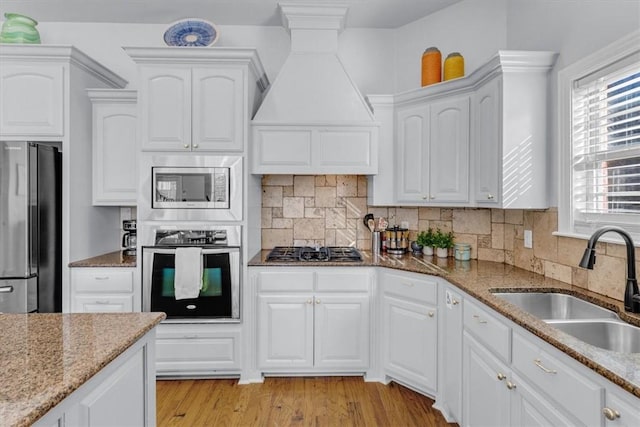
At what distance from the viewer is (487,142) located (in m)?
2.57

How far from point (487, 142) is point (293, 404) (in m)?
2.22

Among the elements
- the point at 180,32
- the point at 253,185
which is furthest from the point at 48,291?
the point at 180,32

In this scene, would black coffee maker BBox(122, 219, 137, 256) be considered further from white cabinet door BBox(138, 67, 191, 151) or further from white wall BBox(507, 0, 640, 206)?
white wall BBox(507, 0, 640, 206)

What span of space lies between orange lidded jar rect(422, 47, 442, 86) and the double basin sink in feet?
5.96

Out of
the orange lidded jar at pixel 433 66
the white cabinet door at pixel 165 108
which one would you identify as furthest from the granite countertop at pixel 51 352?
the orange lidded jar at pixel 433 66

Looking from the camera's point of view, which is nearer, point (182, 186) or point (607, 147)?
point (607, 147)

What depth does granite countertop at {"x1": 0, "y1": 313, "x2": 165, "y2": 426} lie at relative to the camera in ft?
2.81

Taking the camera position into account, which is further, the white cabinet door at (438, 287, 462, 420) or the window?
the white cabinet door at (438, 287, 462, 420)

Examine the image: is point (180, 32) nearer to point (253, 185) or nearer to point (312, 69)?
point (312, 69)

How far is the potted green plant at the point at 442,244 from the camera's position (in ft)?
10.3

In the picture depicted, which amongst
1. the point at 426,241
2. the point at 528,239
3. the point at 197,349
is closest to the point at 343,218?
the point at 426,241

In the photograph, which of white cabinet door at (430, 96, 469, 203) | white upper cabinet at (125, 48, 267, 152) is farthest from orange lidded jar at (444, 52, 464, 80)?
white upper cabinet at (125, 48, 267, 152)

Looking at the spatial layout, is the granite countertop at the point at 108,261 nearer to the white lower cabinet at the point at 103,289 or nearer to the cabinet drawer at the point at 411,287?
the white lower cabinet at the point at 103,289

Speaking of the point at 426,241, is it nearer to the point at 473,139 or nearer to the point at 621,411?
the point at 473,139
